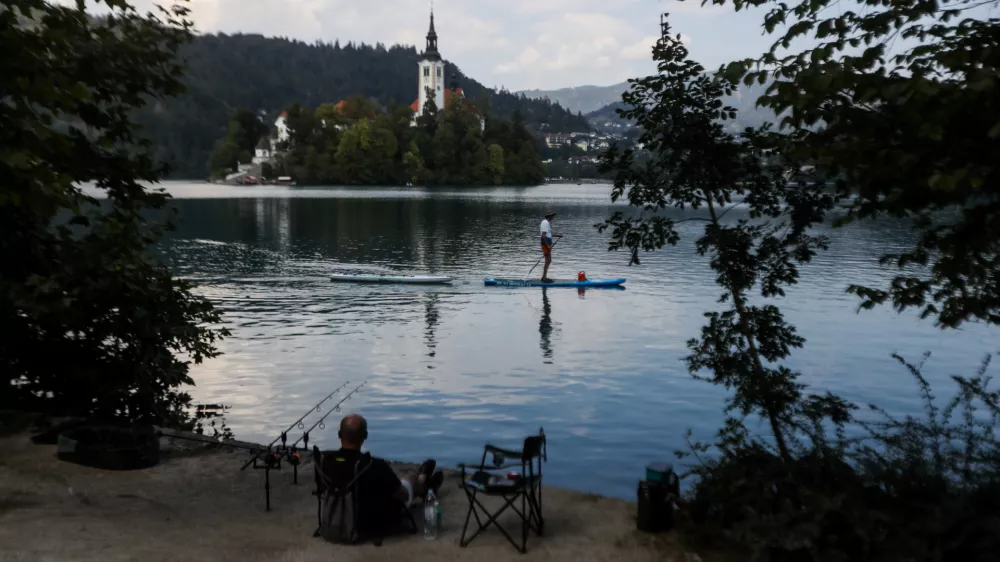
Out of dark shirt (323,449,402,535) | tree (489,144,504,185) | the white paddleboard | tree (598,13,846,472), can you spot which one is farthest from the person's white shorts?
tree (489,144,504,185)

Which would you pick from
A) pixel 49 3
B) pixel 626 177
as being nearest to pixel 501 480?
pixel 626 177

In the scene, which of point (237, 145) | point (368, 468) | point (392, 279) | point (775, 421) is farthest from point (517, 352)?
point (237, 145)

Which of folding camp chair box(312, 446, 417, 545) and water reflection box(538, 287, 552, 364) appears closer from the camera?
folding camp chair box(312, 446, 417, 545)

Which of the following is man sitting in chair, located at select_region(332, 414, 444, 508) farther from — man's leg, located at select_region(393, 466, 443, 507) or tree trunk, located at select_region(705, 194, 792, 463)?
tree trunk, located at select_region(705, 194, 792, 463)

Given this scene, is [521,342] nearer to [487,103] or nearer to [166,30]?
[166,30]

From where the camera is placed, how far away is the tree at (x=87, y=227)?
6727 mm

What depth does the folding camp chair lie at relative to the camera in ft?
23.7

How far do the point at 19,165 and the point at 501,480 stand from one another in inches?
179

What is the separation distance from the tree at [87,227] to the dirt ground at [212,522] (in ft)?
6.64

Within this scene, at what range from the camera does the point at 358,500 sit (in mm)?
7238

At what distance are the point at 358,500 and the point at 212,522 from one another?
1.67 m

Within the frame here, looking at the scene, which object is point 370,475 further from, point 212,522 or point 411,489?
point 212,522

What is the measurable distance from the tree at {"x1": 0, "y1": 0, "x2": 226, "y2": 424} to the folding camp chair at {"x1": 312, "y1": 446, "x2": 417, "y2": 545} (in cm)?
309

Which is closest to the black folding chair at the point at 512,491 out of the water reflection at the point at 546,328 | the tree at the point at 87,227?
the tree at the point at 87,227
